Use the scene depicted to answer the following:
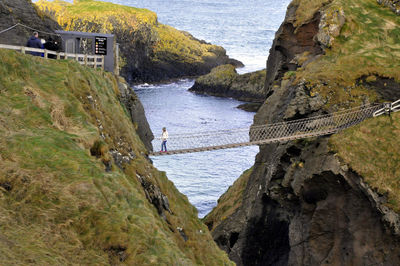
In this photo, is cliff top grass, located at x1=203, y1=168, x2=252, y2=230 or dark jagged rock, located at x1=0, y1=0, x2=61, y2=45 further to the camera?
cliff top grass, located at x1=203, y1=168, x2=252, y2=230

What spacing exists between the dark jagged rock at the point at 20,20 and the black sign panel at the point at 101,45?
6086 millimetres

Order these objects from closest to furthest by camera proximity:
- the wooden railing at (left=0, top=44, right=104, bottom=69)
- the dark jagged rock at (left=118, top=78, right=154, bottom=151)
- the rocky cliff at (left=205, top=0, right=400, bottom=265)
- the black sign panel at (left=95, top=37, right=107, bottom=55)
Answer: the wooden railing at (left=0, top=44, right=104, bottom=69) → the dark jagged rock at (left=118, top=78, right=154, bottom=151) → the rocky cliff at (left=205, top=0, right=400, bottom=265) → the black sign panel at (left=95, top=37, right=107, bottom=55)

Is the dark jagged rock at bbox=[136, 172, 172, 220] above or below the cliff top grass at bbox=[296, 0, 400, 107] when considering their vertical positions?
below

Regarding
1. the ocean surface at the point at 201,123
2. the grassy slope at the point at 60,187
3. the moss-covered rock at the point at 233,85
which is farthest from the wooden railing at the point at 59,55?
the moss-covered rock at the point at 233,85

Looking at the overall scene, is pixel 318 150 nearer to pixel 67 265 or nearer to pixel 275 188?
pixel 275 188

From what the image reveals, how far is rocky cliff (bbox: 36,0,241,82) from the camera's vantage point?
108 metres

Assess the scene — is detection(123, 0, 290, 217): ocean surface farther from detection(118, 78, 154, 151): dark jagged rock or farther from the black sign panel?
the black sign panel

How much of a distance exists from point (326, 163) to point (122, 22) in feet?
316

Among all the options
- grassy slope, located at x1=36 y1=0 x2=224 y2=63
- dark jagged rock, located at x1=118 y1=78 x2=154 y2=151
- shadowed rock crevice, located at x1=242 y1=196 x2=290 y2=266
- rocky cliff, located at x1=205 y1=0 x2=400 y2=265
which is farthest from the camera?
grassy slope, located at x1=36 y1=0 x2=224 y2=63

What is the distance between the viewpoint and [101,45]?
78.4ft

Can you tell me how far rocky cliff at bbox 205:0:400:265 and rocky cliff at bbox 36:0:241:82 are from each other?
73.6 meters

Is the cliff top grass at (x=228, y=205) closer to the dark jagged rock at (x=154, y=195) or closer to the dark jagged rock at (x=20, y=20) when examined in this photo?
the dark jagged rock at (x=20, y=20)

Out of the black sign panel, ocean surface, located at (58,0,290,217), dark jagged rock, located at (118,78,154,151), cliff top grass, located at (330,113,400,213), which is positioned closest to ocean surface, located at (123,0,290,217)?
ocean surface, located at (58,0,290,217)

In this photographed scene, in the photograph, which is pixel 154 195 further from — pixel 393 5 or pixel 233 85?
pixel 233 85
